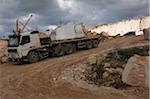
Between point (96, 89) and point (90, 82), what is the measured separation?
4.34ft

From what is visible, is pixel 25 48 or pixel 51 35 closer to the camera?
pixel 25 48

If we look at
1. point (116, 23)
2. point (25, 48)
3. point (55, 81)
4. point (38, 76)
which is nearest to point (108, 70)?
point (55, 81)

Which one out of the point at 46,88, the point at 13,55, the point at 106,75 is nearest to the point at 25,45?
the point at 13,55

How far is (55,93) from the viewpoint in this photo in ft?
53.0

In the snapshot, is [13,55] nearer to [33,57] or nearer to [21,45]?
[21,45]

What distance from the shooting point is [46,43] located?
28156 mm

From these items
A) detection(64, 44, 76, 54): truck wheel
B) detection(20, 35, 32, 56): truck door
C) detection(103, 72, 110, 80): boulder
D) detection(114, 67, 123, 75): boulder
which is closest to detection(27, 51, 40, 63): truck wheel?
detection(20, 35, 32, 56): truck door

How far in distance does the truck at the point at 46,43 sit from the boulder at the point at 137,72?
11433mm

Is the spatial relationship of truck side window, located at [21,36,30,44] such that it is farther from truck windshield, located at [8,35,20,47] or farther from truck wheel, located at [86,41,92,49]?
truck wheel, located at [86,41,92,49]

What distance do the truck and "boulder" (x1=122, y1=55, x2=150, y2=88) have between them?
37.5 ft

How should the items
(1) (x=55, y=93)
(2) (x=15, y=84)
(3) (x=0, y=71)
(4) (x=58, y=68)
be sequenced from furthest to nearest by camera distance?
(3) (x=0, y=71)
(4) (x=58, y=68)
(2) (x=15, y=84)
(1) (x=55, y=93)

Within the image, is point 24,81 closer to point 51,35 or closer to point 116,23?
point 51,35

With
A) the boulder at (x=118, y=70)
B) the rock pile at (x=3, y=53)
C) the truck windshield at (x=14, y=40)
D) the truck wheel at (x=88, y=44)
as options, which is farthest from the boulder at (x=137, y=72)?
the rock pile at (x=3, y=53)

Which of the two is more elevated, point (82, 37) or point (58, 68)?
point (82, 37)
